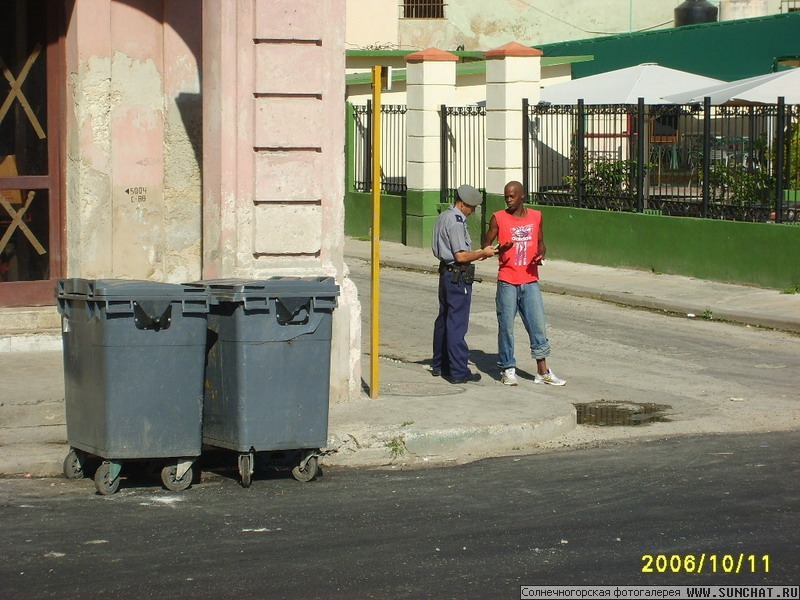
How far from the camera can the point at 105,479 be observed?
7.34 metres

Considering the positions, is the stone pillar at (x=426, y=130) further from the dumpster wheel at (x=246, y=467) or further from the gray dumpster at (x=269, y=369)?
the dumpster wheel at (x=246, y=467)

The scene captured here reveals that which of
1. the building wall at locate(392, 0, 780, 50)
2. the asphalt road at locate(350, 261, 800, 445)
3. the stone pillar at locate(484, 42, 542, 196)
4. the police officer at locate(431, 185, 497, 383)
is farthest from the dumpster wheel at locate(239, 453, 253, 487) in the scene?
the building wall at locate(392, 0, 780, 50)

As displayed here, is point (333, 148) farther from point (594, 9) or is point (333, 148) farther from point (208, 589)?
point (594, 9)

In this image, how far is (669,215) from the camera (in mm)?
17781

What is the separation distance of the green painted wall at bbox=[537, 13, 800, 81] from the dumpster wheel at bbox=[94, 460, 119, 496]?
20.9 m

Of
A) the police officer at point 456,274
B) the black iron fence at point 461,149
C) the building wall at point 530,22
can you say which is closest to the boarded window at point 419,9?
the building wall at point 530,22

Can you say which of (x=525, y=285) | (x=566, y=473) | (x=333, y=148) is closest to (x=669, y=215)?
(x=525, y=285)

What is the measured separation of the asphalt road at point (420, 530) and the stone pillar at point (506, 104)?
39.6ft

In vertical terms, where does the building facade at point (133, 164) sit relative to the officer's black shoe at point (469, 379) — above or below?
above

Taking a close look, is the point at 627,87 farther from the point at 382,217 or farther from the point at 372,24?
the point at 372,24

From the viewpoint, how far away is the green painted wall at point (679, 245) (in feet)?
52.2

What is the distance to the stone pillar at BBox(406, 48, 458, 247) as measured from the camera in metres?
21.0

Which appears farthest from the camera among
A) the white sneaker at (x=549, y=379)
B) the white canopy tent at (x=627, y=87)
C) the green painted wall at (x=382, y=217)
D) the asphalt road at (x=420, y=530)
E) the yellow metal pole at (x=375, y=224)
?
the white canopy tent at (x=627, y=87)

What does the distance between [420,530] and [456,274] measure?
398 cm
